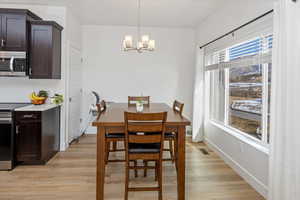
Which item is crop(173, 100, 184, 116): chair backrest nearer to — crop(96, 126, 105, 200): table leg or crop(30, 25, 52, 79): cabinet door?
crop(96, 126, 105, 200): table leg

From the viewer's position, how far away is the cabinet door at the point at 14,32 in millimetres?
3807

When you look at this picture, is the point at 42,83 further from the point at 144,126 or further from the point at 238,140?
the point at 238,140

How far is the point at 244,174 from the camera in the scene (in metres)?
3.34

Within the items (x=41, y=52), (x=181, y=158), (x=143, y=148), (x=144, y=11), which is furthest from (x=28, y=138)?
(x=144, y=11)

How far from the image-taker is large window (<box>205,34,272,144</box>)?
10.1 ft

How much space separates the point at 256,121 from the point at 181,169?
1.42 m

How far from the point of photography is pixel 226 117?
14.4ft

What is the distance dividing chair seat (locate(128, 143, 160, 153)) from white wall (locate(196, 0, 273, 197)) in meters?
1.31

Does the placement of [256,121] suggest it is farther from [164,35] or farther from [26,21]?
[26,21]

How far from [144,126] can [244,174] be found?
1786 mm

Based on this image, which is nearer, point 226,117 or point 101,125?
point 101,125

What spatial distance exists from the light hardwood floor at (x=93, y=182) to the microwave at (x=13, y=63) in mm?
1484

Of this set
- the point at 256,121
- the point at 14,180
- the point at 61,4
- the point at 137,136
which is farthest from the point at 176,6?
the point at 14,180

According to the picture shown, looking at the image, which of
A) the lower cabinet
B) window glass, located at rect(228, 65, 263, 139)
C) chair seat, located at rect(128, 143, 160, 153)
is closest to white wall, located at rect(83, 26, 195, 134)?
window glass, located at rect(228, 65, 263, 139)
